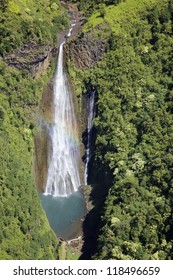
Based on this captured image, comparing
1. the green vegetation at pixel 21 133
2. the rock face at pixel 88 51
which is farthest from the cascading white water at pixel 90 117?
the green vegetation at pixel 21 133

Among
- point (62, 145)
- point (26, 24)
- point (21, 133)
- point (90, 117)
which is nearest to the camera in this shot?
point (21, 133)

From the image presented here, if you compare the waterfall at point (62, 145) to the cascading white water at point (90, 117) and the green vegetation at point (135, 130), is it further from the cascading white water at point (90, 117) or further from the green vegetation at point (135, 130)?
the green vegetation at point (135, 130)

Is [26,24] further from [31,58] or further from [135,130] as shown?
[135,130]

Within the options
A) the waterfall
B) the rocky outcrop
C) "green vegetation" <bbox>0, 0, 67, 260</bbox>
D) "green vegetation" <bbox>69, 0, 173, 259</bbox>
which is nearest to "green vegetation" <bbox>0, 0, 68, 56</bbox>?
"green vegetation" <bbox>0, 0, 67, 260</bbox>

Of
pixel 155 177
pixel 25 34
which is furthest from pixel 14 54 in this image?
pixel 155 177

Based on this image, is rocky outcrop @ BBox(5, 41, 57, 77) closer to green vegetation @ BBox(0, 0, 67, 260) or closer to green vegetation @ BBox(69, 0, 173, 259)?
green vegetation @ BBox(0, 0, 67, 260)

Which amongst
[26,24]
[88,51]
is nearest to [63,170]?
[88,51]
